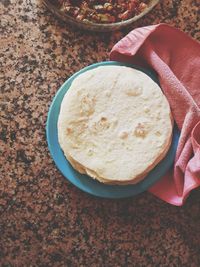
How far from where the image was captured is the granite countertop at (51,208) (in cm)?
106

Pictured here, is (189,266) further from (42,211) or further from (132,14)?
(132,14)

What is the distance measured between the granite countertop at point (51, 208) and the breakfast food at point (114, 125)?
102 millimetres

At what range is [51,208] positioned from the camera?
107 cm

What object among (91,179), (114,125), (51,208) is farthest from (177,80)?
(51,208)

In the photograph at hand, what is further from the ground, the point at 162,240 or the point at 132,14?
the point at 132,14

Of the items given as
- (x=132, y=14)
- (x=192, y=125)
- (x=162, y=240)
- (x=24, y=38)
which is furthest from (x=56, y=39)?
(x=162, y=240)

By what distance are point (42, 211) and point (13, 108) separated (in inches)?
9.7

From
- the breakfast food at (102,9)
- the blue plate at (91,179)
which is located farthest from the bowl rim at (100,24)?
the blue plate at (91,179)

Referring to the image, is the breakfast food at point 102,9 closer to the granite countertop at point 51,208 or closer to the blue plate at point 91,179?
the granite countertop at point 51,208

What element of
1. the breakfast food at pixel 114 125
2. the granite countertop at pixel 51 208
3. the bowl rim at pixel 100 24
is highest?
the bowl rim at pixel 100 24

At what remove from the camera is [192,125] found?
3.36 ft

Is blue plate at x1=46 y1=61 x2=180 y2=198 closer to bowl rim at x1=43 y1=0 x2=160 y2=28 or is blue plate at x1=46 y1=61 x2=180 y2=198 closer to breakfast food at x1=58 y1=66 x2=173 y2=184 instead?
breakfast food at x1=58 y1=66 x2=173 y2=184

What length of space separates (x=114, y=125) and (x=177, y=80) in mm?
172

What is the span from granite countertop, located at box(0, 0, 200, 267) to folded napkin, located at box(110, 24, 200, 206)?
0.22ft
